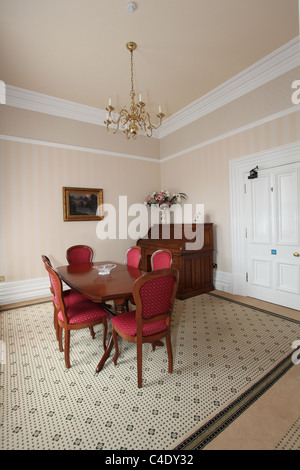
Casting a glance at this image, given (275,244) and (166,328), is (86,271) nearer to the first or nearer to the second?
(166,328)

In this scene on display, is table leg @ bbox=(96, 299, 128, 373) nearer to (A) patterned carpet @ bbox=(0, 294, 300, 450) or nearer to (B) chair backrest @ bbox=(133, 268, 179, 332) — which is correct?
(A) patterned carpet @ bbox=(0, 294, 300, 450)

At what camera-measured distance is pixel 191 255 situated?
4055 mm

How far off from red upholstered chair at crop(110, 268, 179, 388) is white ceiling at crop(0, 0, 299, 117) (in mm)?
2914

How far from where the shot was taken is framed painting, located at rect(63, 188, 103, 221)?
450cm

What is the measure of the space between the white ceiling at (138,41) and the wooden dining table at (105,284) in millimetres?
2968

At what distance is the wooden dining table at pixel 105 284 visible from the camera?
2033 millimetres

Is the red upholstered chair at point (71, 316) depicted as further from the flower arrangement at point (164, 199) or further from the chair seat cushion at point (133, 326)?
the flower arrangement at point (164, 199)

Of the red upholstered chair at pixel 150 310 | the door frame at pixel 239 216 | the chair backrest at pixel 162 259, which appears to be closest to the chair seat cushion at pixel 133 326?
the red upholstered chair at pixel 150 310

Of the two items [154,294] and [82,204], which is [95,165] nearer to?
[82,204]

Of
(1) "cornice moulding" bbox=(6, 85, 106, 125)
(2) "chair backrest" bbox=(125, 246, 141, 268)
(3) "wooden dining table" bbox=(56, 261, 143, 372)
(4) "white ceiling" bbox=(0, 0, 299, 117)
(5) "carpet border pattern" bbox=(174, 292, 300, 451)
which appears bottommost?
(5) "carpet border pattern" bbox=(174, 292, 300, 451)

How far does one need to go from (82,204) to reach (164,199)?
175 centimetres

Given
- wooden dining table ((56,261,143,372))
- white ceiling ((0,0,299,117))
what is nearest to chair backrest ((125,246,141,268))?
wooden dining table ((56,261,143,372))

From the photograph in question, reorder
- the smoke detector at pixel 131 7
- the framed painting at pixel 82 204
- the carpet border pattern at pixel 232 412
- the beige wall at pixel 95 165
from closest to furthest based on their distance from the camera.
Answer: the carpet border pattern at pixel 232 412 → the smoke detector at pixel 131 7 → the beige wall at pixel 95 165 → the framed painting at pixel 82 204
